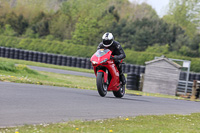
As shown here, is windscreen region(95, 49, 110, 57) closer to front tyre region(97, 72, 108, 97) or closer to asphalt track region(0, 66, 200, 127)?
front tyre region(97, 72, 108, 97)

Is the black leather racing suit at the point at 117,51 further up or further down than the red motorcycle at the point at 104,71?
further up

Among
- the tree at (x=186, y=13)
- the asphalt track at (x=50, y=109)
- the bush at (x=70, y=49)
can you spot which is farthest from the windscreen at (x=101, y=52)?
the tree at (x=186, y=13)

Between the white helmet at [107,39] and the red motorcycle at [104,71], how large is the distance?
30 cm

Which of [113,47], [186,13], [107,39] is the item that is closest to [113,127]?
[107,39]

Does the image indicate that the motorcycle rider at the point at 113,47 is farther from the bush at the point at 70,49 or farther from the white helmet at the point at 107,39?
the bush at the point at 70,49

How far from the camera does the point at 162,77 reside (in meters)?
25.0

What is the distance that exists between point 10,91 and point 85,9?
185ft

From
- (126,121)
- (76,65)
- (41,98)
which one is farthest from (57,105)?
(76,65)

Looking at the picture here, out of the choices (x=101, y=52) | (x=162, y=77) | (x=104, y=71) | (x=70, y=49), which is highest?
(x=101, y=52)

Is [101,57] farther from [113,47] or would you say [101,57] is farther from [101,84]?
[113,47]

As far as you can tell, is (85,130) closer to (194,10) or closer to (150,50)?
(150,50)

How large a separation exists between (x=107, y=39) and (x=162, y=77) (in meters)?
14.6

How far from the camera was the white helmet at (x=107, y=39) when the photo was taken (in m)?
11.0

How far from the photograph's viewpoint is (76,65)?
36188 mm
